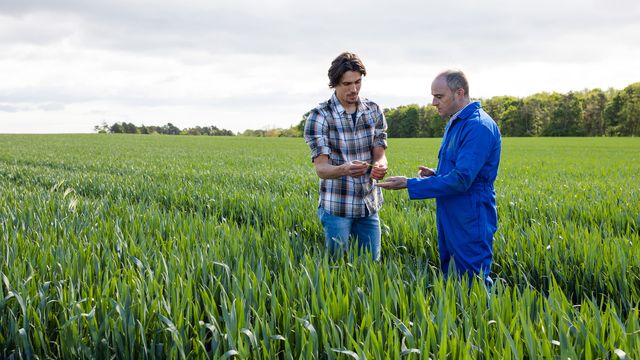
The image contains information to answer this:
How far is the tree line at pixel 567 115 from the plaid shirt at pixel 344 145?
8149cm

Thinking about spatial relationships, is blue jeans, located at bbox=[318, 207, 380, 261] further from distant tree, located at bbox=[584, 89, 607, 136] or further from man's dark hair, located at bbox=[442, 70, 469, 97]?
distant tree, located at bbox=[584, 89, 607, 136]

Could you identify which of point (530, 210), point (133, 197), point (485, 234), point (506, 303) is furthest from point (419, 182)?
point (133, 197)

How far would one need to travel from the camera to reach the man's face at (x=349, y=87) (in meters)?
3.41

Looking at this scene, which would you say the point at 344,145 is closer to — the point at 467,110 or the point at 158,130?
the point at 467,110

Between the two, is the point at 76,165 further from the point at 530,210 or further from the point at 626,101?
the point at 626,101

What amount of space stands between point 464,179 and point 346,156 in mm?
976

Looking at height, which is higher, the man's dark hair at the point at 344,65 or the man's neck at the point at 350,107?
the man's dark hair at the point at 344,65

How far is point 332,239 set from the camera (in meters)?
3.74

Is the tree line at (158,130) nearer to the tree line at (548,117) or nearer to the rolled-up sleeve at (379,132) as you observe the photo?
the tree line at (548,117)

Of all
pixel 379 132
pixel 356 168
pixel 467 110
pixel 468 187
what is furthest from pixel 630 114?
pixel 356 168

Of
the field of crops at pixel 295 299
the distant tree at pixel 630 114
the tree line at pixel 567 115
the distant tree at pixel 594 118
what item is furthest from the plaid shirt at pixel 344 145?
the distant tree at pixel 594 118

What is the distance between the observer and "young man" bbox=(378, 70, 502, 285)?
122 inches

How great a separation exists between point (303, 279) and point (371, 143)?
152 cm

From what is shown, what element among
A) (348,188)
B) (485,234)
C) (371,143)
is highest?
(371,143)
